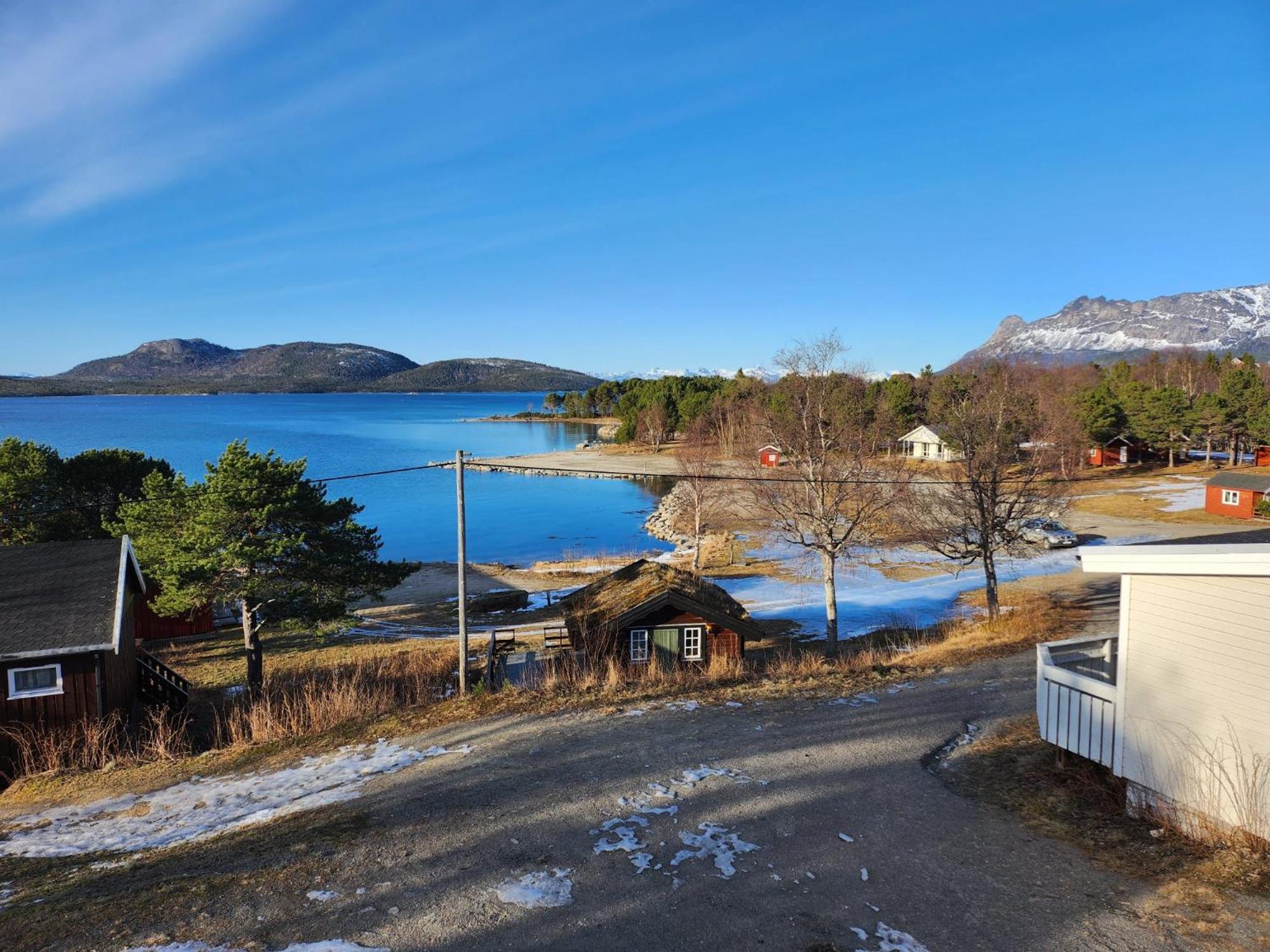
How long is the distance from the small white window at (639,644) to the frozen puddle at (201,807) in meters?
8.33

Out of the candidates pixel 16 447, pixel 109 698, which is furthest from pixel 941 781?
pixel 16 447

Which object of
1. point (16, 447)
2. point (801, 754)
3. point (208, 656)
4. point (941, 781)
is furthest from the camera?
point (16, 447)

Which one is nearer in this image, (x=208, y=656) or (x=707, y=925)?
(x=707, y=925)

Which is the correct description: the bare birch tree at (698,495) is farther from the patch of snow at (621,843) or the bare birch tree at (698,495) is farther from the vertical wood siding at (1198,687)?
the vertical wood siding at (1198,687)

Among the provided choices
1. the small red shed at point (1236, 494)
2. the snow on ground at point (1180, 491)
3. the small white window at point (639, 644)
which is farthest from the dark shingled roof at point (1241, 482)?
the small white window at point (639, 644)

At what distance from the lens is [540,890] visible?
278 inches

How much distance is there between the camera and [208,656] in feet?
81.4

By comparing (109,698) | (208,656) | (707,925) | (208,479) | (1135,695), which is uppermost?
(208,479)

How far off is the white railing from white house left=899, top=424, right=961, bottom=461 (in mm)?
63268

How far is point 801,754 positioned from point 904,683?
4843mm

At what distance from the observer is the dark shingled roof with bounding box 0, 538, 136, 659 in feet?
47.4

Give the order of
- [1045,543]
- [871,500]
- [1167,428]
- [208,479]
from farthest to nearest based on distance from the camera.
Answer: [1167,428]
[1045,543]
[871,500]
[208,479]

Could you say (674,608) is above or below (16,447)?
below

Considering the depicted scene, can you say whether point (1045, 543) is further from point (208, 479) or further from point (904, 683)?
point (208, 479)
